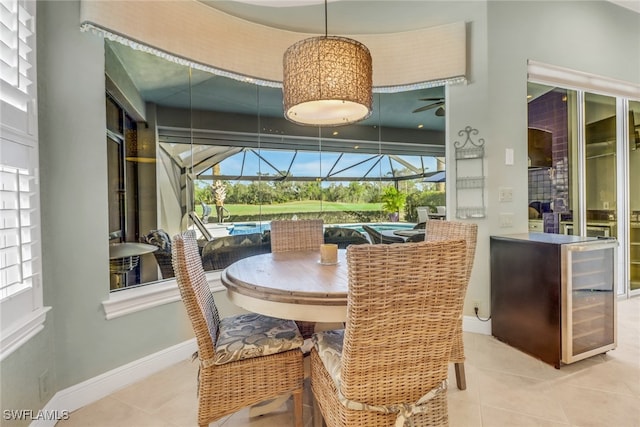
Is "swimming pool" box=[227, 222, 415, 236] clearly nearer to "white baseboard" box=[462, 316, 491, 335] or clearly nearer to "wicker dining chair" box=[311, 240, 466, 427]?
"white baseboard" box=[462, 316, 491, 335]

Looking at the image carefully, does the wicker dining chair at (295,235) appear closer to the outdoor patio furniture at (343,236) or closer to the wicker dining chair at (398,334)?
the outdoor patio furniture at (343,236)

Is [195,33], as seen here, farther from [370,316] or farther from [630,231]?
[630,231]

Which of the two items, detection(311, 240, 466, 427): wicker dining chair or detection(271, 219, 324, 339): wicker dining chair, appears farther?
detection(271, 219, 324, 339): wicker dining chair

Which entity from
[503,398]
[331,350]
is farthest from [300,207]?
[503,398]

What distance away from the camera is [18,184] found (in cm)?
148

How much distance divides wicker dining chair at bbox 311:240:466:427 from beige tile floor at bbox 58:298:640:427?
726mm

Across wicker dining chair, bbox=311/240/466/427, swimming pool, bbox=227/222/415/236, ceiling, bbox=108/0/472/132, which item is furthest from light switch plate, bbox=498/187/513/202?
wicker dining chair, bbox=311/240/466/427

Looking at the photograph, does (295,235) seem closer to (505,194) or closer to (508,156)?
(505,194)

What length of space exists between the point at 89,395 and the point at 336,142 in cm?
350

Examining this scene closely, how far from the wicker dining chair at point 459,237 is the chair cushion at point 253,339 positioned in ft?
3.11

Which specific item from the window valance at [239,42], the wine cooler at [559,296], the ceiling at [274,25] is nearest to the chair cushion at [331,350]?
the wine cooler at [559,296]

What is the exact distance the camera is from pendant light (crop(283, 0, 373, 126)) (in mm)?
1670

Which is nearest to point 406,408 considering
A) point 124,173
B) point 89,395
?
point 89,395

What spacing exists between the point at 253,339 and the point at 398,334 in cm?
82
